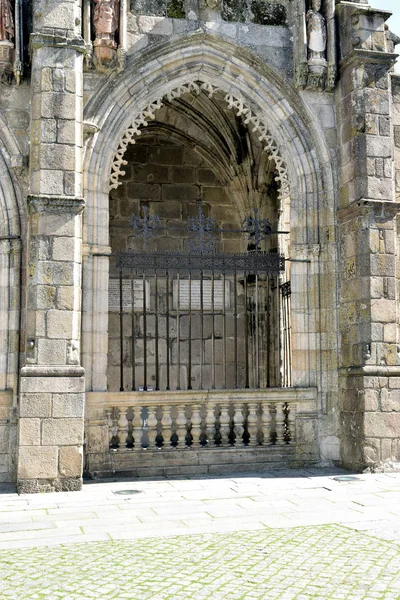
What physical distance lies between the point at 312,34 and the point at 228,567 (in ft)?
22.9

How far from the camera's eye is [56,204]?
7.77 metres

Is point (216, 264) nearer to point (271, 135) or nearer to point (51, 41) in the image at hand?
point (271, 135)

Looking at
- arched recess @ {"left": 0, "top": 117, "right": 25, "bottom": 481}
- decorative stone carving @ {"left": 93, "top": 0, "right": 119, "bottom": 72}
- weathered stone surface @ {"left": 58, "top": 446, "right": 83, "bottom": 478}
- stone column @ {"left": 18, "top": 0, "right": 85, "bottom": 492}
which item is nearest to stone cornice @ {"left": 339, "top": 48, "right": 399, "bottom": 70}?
decorative stone carving @ {"left": 93, "top": 0, "right": 119, "bottom": 72}

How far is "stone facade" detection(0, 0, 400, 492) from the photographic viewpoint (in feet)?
25.4

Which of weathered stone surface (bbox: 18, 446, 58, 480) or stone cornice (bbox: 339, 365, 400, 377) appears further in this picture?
stone cornice (bbox: 339, 365, 400, 377)

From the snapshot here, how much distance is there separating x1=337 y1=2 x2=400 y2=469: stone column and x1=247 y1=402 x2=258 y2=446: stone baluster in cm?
105

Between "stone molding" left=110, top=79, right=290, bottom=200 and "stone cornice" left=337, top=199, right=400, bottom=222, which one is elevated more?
"stone molding" left=110, top=79, right=290, bottom=200

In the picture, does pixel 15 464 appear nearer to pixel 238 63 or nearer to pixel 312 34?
pixel 238 63

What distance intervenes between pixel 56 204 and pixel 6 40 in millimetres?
2112

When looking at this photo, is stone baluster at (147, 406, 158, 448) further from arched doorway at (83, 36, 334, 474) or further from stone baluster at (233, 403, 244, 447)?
stone baluster at (233, 403, 244, 447)

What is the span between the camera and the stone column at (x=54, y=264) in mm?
7477

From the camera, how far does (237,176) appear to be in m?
12.0

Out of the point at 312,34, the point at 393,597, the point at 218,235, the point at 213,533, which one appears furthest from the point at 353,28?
the point at 393,597

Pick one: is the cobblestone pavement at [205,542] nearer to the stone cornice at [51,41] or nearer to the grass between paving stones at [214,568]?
the grass between paving stones at [214,568]
